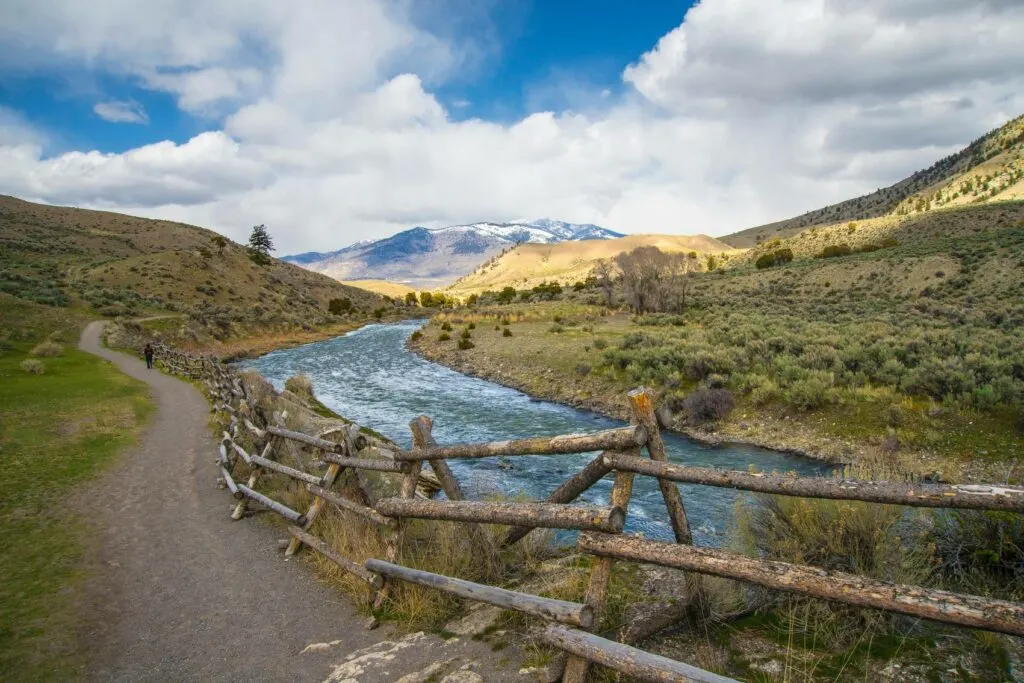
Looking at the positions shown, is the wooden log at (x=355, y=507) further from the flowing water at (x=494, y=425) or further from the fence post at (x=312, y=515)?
the flowing water at (x=494, y=425)

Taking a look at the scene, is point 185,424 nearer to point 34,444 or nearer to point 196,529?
point 34,444

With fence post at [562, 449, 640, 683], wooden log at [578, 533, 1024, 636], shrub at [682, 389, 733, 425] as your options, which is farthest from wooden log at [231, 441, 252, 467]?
shrub at [682, 389, 733, 425]

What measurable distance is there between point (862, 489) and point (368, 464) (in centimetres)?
539

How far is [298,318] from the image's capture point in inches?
2564

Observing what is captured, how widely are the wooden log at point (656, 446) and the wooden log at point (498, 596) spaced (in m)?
1.21

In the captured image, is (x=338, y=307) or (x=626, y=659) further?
(x=338, y=307)

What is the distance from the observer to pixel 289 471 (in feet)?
28.5

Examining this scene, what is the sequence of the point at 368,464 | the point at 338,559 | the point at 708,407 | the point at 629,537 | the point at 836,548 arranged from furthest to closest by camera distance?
the point at 708,407 < the point at 368,464 < the point at 338,559 < the point at 836,548 < the point at 629,537

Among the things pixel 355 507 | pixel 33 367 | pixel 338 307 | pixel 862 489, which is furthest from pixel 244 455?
pixel 338 307

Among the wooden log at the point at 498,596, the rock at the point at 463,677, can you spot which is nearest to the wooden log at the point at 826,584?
the wooden log at the point at 498,596

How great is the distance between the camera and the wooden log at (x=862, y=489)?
324cm

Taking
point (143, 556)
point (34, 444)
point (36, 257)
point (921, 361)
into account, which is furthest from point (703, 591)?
point (36, 257)

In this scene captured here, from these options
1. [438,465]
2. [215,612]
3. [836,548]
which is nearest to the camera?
[836,548]

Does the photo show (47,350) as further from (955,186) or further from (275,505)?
(955,186)
